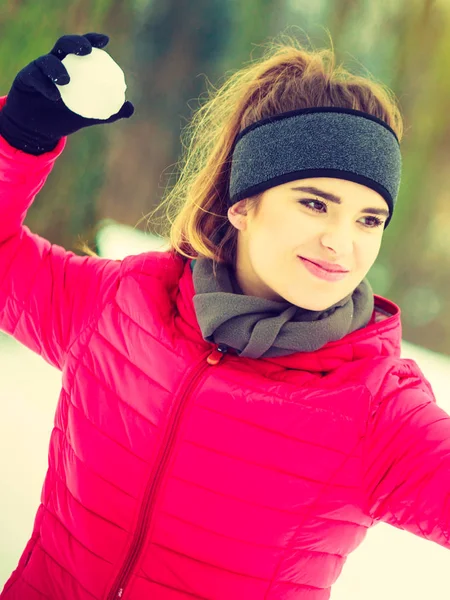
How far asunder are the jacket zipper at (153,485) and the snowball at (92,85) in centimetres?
42

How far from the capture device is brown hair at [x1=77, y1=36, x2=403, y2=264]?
972 mm

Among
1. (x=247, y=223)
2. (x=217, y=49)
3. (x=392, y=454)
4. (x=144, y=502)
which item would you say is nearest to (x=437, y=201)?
(x=217, y=49)

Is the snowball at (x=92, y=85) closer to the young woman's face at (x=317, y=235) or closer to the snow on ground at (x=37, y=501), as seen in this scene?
the young woman's face at (x=317, y=235)

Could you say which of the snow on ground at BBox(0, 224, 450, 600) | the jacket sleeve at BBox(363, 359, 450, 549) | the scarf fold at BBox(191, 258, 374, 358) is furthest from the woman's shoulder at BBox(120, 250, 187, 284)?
the snow on ground at BBox(0, 224, 450, 600)

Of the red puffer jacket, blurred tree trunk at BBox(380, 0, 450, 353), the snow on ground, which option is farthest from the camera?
blurred tree trunk at BBox(380, 0, 450, 353)

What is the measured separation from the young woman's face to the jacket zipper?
0.51 ft

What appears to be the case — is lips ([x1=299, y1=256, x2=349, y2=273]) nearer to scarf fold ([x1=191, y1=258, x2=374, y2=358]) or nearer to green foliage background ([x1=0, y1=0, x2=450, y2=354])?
scarf fold ([x1=191, y1=258, x2=374, y2=358])

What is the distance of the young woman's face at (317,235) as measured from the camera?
2.85 feet

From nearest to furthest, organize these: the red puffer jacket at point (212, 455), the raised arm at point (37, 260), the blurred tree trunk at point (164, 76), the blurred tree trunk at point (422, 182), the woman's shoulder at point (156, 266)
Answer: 1. the red puffer jacket at point (212, 455)
2. the raised arm at point (37, 260)
3. the woman's shoulder at point (156, 266)
4. the blurred tree trunk at point (422, 182)
5. the blurred tree trunk at point (164, 76)

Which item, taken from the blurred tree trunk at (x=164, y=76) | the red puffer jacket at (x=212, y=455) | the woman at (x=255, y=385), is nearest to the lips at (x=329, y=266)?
the woman at (x=255, y=385)

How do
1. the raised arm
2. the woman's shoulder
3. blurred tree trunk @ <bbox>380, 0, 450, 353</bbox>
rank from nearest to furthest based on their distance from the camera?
the raised arm, the woman's shoulder, blurred tree trunk @ <bbox>380, 0, 450, 353</bbox>

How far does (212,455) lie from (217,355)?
153mm

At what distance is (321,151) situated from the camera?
2.92 ft

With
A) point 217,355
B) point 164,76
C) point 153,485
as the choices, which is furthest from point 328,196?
point 164,76
